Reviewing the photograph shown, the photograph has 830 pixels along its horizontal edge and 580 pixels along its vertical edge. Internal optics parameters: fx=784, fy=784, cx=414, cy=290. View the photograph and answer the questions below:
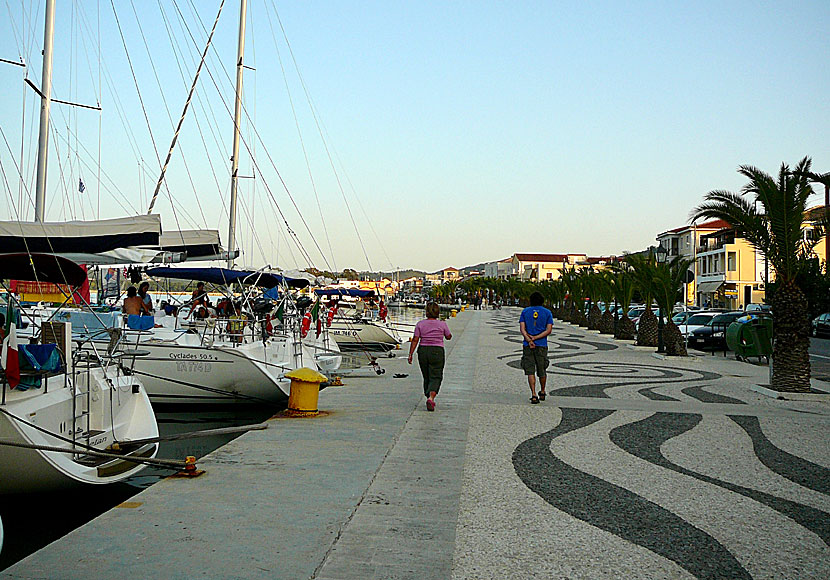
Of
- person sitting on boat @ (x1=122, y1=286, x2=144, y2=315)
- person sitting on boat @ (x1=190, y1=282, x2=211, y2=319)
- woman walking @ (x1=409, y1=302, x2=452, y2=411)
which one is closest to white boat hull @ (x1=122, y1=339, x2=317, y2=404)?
person sitting on boat @ (x1=122, y1=286, x2=144, y2=315)

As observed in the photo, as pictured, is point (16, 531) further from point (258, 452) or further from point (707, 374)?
point (707, 374)

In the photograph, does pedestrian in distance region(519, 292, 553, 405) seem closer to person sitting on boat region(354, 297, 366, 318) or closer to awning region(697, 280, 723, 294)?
person sitting on boat region(354, 297, 366, 318)

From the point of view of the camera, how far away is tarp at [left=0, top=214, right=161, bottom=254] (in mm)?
9164

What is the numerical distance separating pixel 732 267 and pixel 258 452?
76.4 m

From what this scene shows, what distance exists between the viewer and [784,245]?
51.0ft

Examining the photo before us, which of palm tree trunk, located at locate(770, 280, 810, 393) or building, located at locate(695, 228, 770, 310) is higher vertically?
building, located at locate(695, 228, 770, 310)

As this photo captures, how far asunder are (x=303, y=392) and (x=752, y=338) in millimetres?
Result: 14648

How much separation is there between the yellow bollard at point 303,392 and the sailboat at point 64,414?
2451mm

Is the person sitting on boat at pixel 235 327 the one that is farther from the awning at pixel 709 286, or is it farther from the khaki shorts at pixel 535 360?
the awning at pixel 709 286

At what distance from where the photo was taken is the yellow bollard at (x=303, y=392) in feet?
38.5

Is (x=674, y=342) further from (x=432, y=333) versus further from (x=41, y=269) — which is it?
(x=41, y=269)

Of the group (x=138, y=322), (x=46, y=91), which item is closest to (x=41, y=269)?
(x=138, y=322)

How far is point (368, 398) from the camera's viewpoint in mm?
14141

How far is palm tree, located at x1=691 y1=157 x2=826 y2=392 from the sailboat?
39.0ft
